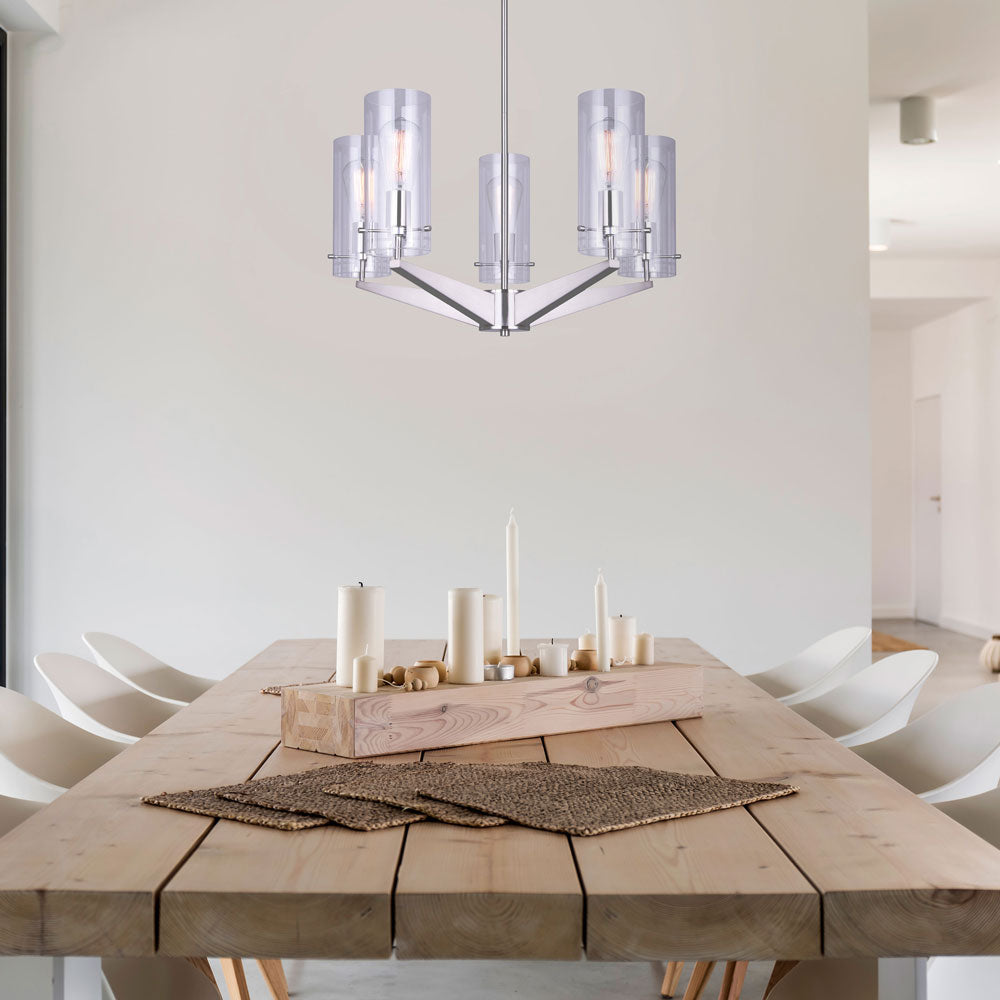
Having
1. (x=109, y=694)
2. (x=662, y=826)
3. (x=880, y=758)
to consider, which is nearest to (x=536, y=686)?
(x=662, y=826)

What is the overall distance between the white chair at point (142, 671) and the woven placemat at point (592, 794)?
5.63 ft

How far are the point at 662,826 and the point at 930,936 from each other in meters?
0.35

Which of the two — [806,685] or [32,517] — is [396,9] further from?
[806,685]

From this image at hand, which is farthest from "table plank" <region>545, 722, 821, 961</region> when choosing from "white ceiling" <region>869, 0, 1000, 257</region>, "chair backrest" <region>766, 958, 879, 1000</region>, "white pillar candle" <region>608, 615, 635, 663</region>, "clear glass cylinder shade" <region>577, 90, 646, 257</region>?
"white ceiling" <region>869, 0, 1000, 257</region>

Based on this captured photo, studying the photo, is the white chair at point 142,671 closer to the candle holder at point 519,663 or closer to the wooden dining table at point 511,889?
the candle holder at point 519,663

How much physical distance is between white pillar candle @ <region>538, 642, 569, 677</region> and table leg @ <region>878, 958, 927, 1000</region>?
0.80 meters

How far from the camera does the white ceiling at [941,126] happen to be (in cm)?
476

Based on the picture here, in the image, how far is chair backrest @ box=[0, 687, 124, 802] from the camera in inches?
90.7

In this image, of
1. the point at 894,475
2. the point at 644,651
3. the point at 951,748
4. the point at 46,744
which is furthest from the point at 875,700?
the point at 894,475

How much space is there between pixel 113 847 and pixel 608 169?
165 centimetres

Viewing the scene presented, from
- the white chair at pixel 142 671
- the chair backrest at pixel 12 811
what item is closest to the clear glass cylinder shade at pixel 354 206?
the chair backrest at pixel 12 811

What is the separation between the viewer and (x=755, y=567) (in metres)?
4.43

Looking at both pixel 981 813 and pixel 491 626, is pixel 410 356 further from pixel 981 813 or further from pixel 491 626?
pixel 981 813

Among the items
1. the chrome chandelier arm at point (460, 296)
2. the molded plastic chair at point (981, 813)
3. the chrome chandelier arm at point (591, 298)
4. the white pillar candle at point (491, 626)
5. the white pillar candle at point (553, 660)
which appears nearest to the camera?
the molded plastic chair at point (981, 813)
